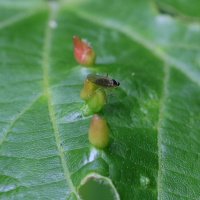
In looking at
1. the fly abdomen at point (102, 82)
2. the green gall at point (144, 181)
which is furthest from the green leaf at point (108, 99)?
the fly abdomen at point (102, 82)

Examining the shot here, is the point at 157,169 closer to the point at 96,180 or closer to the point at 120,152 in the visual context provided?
the point at 120,152

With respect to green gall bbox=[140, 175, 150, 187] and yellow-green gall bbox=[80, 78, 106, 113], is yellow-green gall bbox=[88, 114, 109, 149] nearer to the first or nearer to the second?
yellow-green gall bbox=[80, 78, 106, 113]

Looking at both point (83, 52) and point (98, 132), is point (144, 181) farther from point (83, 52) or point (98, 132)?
point (83, 52)

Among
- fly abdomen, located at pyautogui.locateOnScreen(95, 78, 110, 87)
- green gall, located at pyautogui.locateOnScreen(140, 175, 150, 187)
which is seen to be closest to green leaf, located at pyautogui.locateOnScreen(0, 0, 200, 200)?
green gall, located at pyautogui.locateOnScreen(140, 175, 150, 187)

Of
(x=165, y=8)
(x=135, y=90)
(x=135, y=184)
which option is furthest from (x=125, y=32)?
(x=135, y=184)

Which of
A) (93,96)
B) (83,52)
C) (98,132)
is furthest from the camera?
(83,52)

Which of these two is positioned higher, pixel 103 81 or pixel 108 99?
pixel 103 81

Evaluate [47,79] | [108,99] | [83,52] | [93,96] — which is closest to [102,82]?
[108,99]
